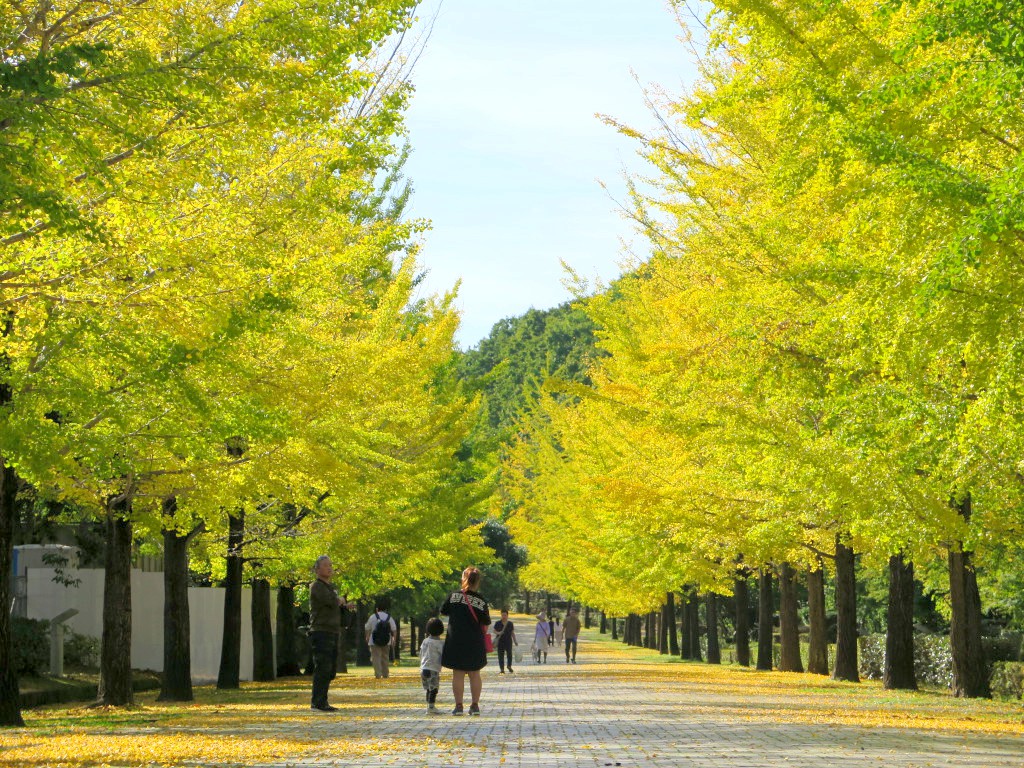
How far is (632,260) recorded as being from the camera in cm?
2334

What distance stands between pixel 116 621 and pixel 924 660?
78.1 feet

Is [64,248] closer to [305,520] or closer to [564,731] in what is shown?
[564,731]

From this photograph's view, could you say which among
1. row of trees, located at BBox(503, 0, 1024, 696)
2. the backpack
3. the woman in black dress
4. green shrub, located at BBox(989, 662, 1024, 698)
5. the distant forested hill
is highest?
the distant forested hill

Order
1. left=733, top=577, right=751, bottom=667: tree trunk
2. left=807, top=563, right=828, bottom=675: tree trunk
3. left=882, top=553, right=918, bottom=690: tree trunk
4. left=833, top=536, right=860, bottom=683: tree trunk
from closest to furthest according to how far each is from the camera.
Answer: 1. left=882, top=553, right=918, bottom=690: tree trunk
2. left=833, top=536, right=860, bottom=683: tree trunk
3. left=807, top=563, right=828, bottom=675: tree trunk
4. left=733, top=577, right=751, bottom=667: tree trunk

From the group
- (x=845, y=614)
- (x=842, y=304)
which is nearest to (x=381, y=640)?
(x=845, y=614)

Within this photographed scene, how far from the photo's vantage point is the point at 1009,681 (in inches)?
1312

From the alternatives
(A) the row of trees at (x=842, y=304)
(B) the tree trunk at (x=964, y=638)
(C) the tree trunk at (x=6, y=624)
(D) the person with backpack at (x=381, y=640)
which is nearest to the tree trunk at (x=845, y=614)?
(A) the row of trees at (x=842, y=304)

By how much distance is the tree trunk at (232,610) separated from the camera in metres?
23.6

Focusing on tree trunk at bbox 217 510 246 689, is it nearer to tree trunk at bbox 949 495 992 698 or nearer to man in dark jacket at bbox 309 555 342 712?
man in dark jacket at bbox 309 555 342 712

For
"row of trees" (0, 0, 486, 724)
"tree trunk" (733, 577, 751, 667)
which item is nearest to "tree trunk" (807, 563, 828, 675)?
"tree trunk" (733, 577, 751, 667)

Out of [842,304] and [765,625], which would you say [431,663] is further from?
[765,625]

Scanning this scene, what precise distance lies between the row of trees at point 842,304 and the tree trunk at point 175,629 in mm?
6715

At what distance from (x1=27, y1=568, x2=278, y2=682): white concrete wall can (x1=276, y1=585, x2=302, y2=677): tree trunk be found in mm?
776

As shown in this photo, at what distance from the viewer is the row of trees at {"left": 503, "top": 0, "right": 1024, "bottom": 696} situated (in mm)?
10109
